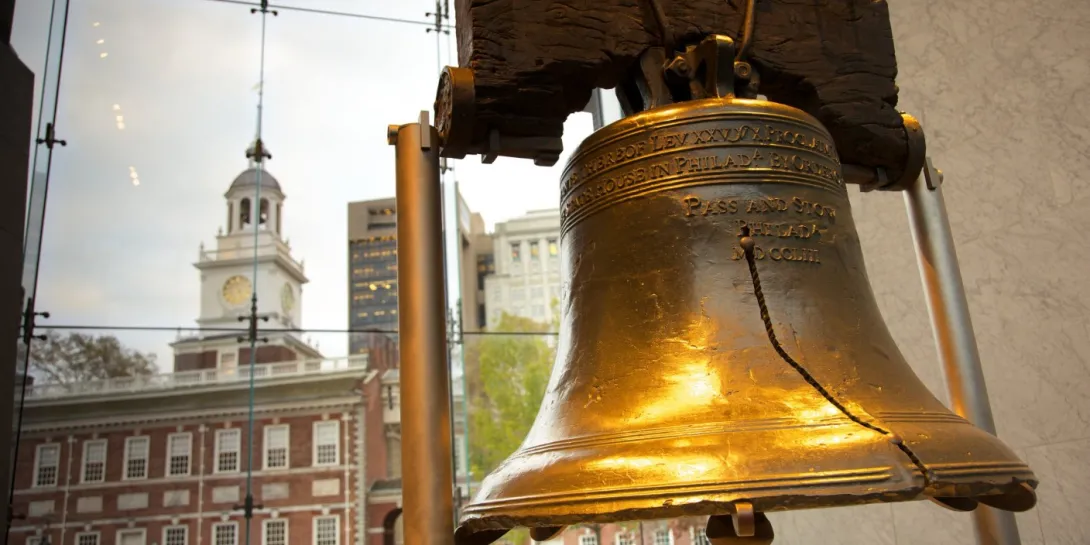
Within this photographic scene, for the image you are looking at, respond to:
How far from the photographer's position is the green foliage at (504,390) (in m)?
6.23

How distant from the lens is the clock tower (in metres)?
5.88

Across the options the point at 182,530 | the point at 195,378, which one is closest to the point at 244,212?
the point at 195,378

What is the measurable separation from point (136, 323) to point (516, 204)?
3.16 metres

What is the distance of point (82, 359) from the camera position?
5.37 m

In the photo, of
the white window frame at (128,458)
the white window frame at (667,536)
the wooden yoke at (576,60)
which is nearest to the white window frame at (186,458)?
the white window frame at (128,458)

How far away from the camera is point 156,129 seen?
6.11 metres

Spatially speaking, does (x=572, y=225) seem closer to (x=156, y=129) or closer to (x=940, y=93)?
(x=940, y=93)

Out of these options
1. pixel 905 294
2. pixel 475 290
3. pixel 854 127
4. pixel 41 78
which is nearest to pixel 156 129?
pixel 41 78

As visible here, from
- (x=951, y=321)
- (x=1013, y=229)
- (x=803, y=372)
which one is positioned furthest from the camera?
(x=1013, y=229)

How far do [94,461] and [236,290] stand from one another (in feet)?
4.96

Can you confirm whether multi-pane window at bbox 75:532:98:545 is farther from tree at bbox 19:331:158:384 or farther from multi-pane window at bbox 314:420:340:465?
multi-pane window at bbox 314:420:340:465

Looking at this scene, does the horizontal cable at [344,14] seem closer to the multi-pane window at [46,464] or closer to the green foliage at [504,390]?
the green foliage at [504,390]

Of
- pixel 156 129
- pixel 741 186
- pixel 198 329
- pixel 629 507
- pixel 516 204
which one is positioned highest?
pixel 156 129

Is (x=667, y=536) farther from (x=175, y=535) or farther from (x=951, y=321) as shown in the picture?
(x=951, y=321)
